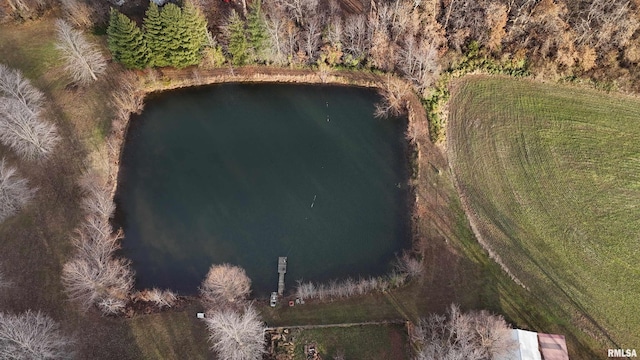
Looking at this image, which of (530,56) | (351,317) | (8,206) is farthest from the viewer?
(530,56)

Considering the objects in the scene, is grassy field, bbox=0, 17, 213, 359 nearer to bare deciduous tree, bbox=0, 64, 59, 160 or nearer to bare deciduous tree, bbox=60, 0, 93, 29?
bare deciduous tree, bbox=0, 64, 59, 160

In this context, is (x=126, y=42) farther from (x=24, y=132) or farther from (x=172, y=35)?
(x=24, y=132)

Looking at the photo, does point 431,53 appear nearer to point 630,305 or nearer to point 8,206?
point 630,305

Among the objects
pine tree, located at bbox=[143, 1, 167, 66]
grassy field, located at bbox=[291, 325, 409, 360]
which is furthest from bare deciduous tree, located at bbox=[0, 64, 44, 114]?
grassy field, located at bbox=[291, 325, 409, 360]

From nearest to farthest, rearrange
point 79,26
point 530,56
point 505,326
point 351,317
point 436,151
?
point 505,326 < point 351,317 < point 436,151 < point 530,56 < point 79,26

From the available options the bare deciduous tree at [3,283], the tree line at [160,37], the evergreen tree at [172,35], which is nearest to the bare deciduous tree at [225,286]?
the bare deciduous tree at [3,283]

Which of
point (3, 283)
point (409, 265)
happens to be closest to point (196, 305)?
point (3, 283)

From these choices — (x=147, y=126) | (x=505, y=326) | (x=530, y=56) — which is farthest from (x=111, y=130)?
(x=530, y=56)
